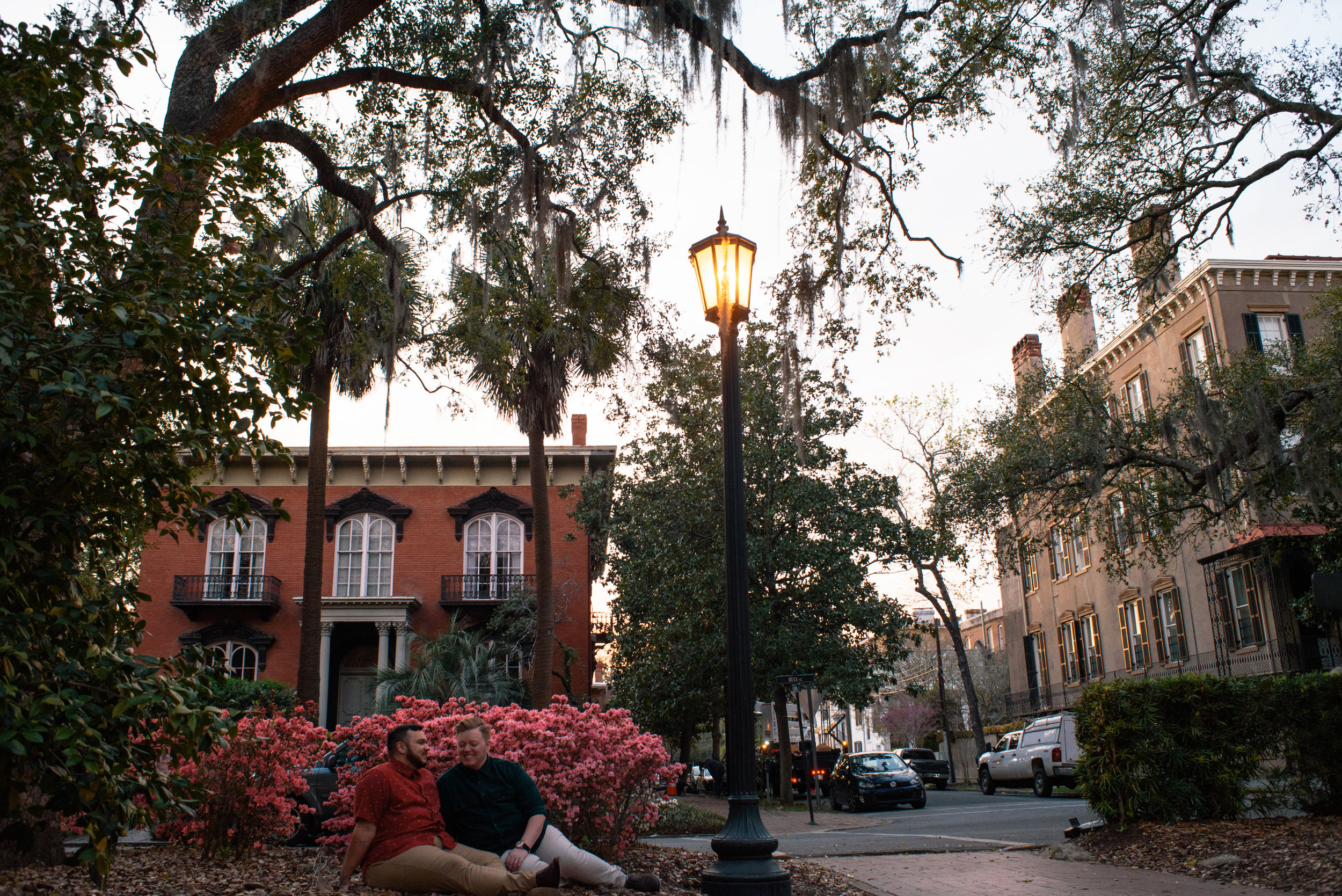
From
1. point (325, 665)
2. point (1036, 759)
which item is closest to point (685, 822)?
point (1036, 759)

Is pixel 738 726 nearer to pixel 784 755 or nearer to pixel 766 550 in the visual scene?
pixel 766 550

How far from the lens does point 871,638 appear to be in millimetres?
23812

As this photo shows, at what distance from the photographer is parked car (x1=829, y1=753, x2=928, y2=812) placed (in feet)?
73.8

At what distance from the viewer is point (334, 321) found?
2173cm

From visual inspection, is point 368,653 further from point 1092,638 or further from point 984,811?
point 1092,638

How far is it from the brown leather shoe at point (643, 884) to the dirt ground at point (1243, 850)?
4900 millimetres

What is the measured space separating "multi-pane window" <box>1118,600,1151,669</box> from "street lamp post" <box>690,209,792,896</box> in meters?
27.4

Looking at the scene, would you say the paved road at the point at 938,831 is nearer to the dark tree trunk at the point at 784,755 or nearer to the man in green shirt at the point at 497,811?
the dark tree trunk at the point at 784,755

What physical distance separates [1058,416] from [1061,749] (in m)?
9.10

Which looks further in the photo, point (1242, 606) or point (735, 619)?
point (1242, 606)

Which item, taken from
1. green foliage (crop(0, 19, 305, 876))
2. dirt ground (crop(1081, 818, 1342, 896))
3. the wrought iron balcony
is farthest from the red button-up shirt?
the wrought iron balcony

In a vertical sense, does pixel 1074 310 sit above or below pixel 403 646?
above

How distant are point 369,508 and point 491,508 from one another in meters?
4.20

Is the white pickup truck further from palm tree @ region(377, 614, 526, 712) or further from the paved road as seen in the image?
palm tree @ region(377, 614, 526, 712)
